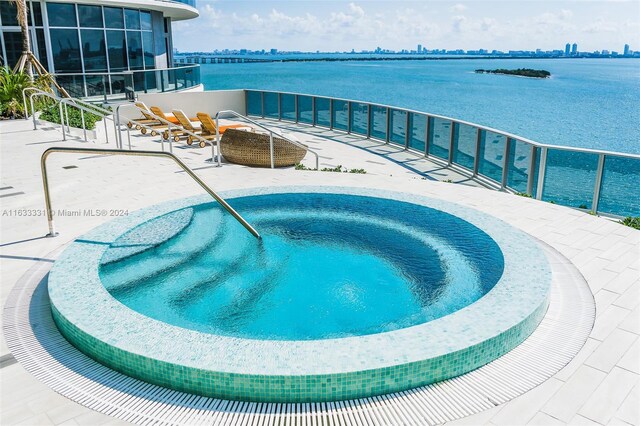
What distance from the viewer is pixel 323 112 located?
18.0 m

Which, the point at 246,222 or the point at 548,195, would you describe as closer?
the point at 246,222

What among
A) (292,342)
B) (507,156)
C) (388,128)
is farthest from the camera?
(388,128)

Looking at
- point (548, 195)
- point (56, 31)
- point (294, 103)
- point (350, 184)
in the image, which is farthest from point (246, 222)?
point (56, 31)

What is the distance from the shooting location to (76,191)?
28.0 ft

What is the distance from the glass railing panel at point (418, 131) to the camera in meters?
13.8

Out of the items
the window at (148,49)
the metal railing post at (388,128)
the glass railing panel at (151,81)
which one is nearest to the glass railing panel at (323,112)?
the metal railing post at (388,128)

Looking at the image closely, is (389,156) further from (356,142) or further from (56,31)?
(56,31)

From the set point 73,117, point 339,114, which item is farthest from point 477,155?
point 73,117

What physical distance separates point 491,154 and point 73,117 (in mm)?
11256

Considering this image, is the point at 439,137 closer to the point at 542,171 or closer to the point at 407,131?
the point at 407,131

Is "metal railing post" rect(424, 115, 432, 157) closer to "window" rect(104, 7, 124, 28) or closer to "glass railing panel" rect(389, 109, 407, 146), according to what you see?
"glass railing panel" rect(389, 109, 407, 146)

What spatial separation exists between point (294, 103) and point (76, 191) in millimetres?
11415

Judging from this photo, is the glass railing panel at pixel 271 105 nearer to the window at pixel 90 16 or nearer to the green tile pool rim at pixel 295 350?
the window at pixel 90 16

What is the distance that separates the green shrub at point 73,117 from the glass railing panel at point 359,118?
7611 mm
